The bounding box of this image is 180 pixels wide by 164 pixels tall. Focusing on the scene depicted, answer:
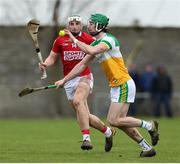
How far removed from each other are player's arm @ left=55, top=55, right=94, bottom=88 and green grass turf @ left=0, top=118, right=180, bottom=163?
122cm

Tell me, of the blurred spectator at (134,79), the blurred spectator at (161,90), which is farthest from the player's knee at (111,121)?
the blurred spectator at (161,90)

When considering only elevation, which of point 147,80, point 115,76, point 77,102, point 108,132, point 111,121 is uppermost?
point 115,76

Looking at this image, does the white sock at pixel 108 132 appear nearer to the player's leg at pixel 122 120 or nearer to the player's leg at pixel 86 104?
the player's leg at pixel 86 104

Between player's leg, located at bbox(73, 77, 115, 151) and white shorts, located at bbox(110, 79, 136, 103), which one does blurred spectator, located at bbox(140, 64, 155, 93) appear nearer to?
player's leg, located at bbox(73, 77, 115, 151)

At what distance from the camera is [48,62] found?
1602 cm

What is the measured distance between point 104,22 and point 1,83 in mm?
21299

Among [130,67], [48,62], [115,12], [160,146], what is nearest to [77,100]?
[48,62]

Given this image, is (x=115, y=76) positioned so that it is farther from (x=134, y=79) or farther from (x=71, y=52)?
(x=134, y=79)

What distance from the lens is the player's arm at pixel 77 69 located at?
1453cm

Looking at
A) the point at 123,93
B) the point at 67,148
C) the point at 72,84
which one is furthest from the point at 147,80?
the point at 123,93

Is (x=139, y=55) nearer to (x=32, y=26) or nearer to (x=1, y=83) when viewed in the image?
(x=1, y=83)

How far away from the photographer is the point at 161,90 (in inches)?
1289

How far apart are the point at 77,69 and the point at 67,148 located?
6.94ft

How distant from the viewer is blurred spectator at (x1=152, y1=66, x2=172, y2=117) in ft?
107
